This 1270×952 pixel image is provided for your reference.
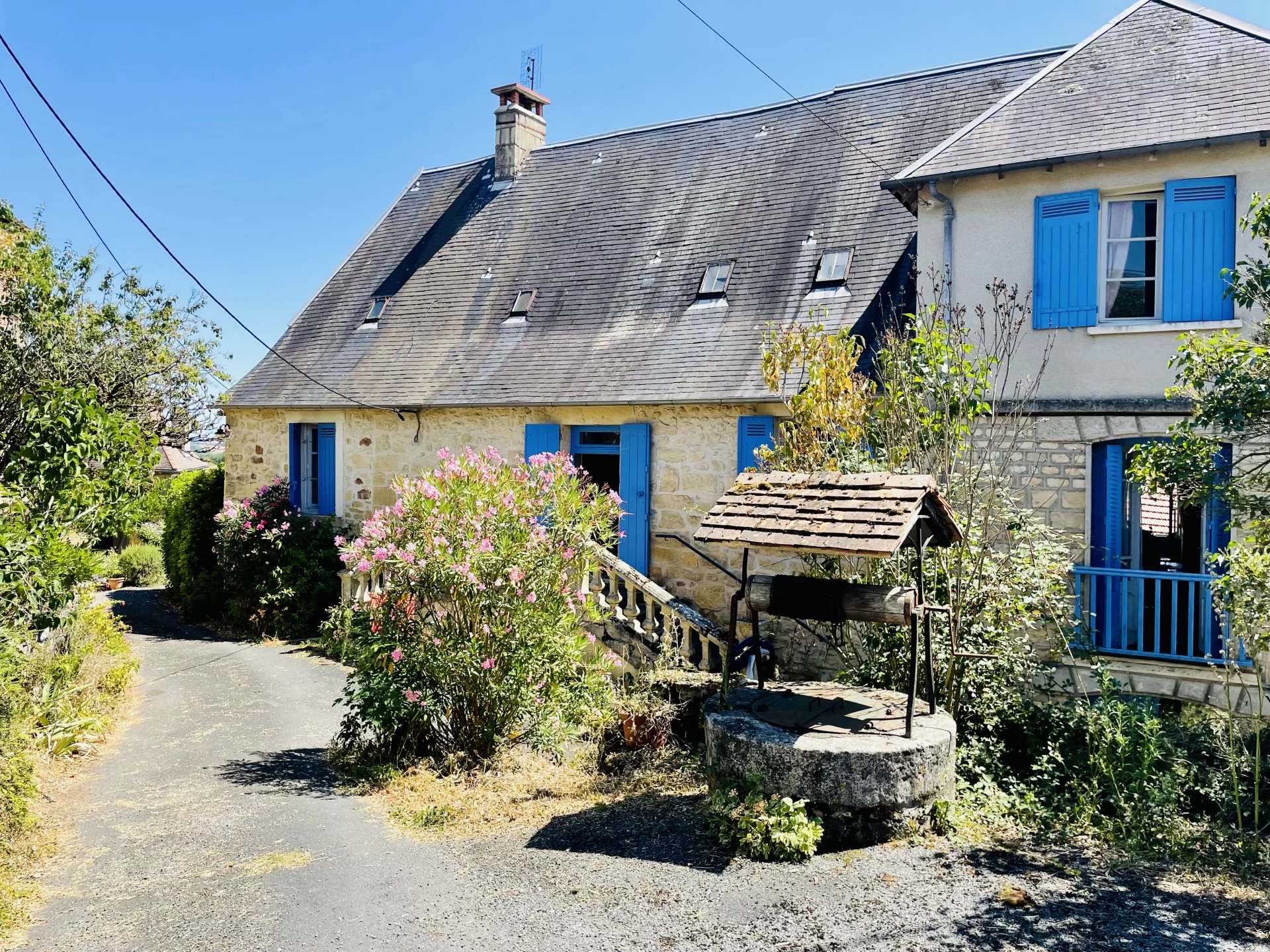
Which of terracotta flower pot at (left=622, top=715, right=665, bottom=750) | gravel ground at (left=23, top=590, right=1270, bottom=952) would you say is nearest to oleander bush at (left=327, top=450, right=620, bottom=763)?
terracotta flower pot at (left=622, top=715, right=665, bottom=750)

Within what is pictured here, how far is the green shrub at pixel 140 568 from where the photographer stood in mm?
18469

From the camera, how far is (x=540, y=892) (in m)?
4.95

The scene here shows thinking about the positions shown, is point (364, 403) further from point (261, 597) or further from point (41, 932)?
point (41, 932)

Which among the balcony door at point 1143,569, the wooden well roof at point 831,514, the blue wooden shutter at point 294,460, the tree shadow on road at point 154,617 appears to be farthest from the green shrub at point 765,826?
the blue wooden shutter at point 294,460

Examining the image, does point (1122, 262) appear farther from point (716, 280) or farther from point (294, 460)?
point (294, 460)

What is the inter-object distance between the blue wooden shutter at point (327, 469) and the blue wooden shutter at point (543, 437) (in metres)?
3.55

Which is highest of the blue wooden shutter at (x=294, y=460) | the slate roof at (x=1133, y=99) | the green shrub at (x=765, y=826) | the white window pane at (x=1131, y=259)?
the slate roof at (x=1133, y=99)

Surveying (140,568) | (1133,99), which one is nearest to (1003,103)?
(1133,99)

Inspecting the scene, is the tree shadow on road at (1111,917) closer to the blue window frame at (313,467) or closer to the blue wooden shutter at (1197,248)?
the blue wooden shutter at (1197,248)

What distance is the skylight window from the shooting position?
13.2m

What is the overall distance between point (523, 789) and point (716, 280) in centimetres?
707

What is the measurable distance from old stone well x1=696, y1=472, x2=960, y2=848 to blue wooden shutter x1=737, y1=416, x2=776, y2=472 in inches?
138

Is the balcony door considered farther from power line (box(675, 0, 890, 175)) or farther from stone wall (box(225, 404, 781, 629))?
power line (box(675, 0, 890, 175))

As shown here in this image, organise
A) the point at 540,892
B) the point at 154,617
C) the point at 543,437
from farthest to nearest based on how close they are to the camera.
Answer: the point at 154,617 → the point at 543,437 → the point at 540,892
